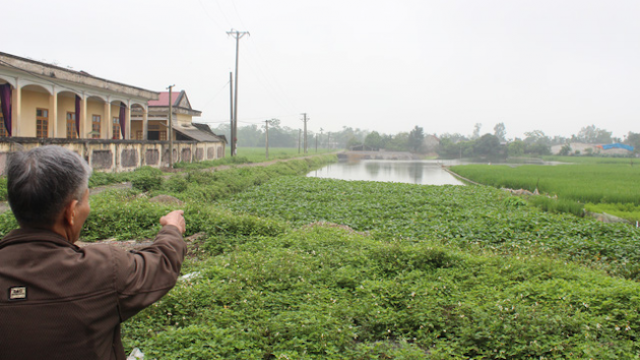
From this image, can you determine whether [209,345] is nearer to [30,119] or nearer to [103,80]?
[30,119]

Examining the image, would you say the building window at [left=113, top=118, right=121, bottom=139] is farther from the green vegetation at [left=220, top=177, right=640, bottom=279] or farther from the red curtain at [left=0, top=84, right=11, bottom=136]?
the green vegetation at [left=220, top=177, right=640, bottom=279]

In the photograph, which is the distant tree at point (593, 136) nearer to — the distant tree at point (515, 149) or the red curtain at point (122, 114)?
the distant tree at point (515, 149)

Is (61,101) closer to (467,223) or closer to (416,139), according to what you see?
(467,223)

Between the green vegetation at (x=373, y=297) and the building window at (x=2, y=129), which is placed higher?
the building window at (x=2, y=129)

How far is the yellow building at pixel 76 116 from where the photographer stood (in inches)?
631

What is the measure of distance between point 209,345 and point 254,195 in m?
12.1

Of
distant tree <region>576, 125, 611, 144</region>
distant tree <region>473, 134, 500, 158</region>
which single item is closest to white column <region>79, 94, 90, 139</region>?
distant tree <region>473, 134, 500, 158</region>

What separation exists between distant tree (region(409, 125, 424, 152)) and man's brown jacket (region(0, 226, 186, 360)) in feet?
298

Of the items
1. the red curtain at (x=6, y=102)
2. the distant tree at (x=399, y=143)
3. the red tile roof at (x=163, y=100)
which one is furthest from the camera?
the distant tree at (x=399, y=143)

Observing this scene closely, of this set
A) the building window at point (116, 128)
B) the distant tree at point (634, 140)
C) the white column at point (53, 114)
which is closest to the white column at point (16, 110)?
the white column at point (53, 114)

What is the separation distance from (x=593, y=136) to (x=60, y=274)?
171 meters

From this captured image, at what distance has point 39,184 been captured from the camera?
154 centimetres

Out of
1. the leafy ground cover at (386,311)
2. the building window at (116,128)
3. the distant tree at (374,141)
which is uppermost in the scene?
the distant tree at (374,141)

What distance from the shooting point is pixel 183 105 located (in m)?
34.2
